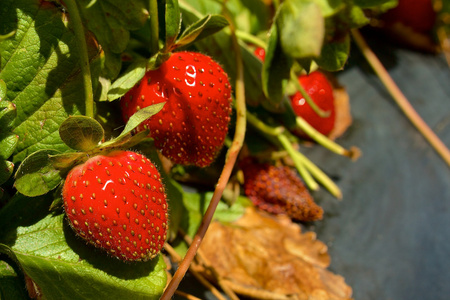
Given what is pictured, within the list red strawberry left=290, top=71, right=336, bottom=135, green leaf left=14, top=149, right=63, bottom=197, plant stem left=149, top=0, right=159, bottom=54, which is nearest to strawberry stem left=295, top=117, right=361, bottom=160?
red strawberry left=290, top=71, right=336, bottom=135

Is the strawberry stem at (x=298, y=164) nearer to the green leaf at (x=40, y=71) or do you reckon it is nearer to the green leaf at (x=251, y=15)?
the green leaf at (x=251, y=15)

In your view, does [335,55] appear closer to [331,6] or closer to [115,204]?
[331,6]

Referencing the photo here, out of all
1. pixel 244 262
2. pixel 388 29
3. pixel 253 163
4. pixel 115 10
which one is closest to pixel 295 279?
pixel 244 262

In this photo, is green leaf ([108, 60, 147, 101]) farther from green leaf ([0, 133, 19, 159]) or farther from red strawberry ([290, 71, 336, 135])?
red strawberry ([290, 71, 336, 135])

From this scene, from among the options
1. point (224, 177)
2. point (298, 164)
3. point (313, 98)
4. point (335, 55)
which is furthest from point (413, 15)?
point (224, 177)

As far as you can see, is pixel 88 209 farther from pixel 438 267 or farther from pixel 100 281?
pixel 438 267
